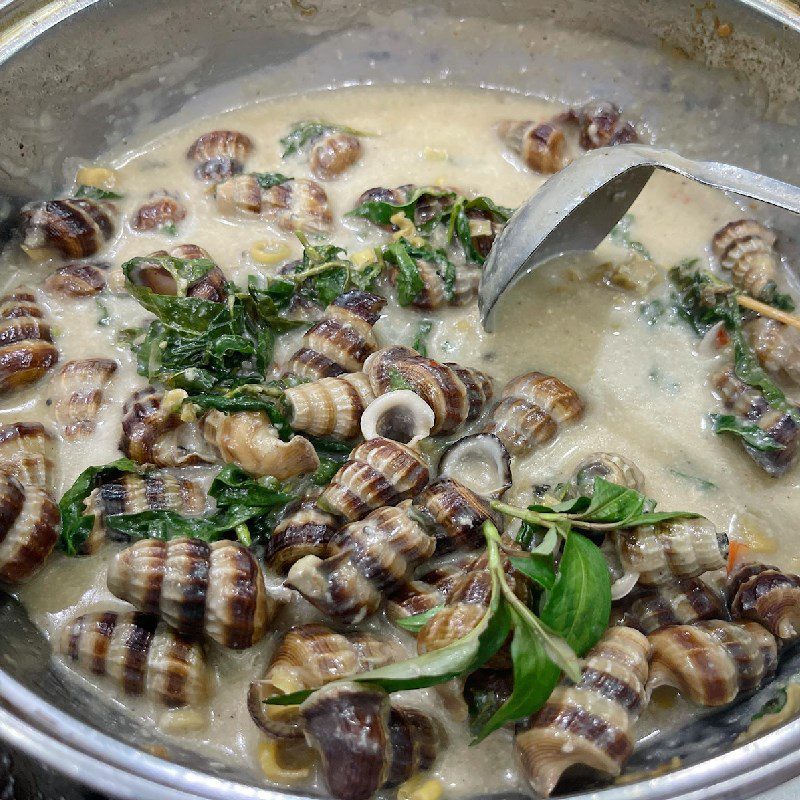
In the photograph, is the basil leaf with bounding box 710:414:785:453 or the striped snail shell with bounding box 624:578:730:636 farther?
the basil leaf with bounding box 710:414:785:453

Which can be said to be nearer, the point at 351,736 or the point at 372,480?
the point at 351,736

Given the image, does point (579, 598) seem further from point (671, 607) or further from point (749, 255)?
point (749, 255)

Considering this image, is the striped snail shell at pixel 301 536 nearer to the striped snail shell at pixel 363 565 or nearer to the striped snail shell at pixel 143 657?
the striped snail shell at pixel 363 565

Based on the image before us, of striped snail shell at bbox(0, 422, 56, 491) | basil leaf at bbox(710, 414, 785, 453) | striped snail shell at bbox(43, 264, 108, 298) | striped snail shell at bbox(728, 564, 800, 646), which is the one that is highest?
striped snail shell at bbox(43, 264, 108, 298)

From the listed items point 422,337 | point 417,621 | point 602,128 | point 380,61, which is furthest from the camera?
point 380,61

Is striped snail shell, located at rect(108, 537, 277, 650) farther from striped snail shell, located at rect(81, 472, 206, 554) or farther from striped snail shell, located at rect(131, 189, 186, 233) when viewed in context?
striped snail shell, located at rect(131, 189, 186, 233)

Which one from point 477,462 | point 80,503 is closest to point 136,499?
point 80,503

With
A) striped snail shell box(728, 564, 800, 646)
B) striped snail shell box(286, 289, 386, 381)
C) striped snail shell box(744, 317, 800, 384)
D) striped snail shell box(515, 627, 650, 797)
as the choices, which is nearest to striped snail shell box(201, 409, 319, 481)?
striped snail shell box(286, 289, 386, 381)

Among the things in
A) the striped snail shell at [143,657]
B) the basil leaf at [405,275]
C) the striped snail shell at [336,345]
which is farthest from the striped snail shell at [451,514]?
the basil leaf at [405,275]

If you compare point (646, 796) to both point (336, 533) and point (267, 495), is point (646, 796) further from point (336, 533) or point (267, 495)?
point (267, 495)
